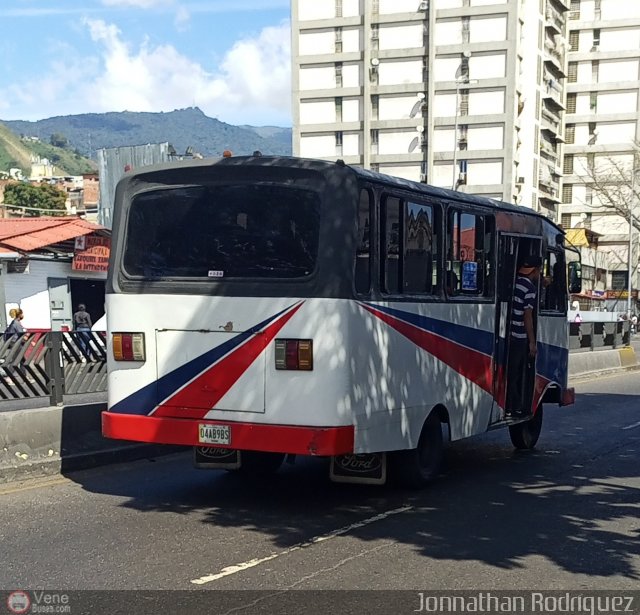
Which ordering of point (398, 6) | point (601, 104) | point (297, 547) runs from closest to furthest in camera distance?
point (297, 547) < point (398, 6) < point (601, 104)

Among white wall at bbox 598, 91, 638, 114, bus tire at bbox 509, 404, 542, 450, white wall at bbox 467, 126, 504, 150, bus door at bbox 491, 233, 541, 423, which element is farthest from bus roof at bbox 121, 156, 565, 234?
white wall at bbox 598, 91, 638, 114

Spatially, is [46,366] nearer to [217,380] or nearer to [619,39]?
[217,380]

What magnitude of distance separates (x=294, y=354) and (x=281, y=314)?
0.35m

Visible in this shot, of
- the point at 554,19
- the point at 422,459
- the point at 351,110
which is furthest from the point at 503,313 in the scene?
the point at 554,19

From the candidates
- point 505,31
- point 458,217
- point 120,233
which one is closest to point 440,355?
point 458,217

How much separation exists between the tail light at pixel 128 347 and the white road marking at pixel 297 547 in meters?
2.29

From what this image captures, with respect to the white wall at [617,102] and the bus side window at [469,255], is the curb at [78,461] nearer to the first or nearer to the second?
the bus side window at [469,255]

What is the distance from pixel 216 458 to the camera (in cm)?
806

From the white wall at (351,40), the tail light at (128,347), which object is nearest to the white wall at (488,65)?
the white wall at (351,40)

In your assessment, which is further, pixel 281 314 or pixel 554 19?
pixel 554 19

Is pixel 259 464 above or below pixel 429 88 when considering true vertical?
below

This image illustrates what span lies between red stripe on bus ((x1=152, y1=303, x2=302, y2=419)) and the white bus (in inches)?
0.5

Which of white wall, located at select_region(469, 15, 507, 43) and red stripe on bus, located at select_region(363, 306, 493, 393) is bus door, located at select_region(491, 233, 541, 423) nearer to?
red stripe on bus, located at select_region(363, 306, 493, 393)

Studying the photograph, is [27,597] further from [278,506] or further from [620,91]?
[620,91]
